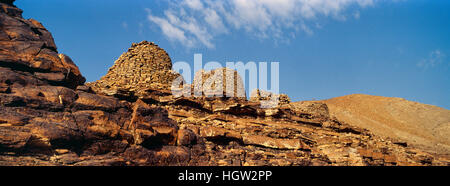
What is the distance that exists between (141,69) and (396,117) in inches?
2300

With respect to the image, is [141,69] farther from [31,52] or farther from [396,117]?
[396,117]

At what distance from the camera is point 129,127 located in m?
9.95

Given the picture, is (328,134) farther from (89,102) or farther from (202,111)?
(89,102)

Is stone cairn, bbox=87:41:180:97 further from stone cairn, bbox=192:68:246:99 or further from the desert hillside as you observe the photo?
the desert hillside

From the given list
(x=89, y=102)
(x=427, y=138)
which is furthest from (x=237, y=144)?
(x=427, y=138)

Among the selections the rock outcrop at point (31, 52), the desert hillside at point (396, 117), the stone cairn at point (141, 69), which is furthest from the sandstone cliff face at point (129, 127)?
the desert hillside at point (396, 117)

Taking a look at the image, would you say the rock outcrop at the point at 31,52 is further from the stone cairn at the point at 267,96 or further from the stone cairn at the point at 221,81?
the stone cairn at the point at 267,96

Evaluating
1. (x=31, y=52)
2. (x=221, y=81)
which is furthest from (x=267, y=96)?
(x=31, y=52)

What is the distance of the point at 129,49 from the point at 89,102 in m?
11.9

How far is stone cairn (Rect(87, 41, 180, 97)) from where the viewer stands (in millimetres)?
18672

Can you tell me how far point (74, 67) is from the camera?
36.9 feet

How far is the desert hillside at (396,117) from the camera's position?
4881 centimetres

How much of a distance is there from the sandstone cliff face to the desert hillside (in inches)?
1490

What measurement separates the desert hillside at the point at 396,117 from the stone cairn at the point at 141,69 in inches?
1610
